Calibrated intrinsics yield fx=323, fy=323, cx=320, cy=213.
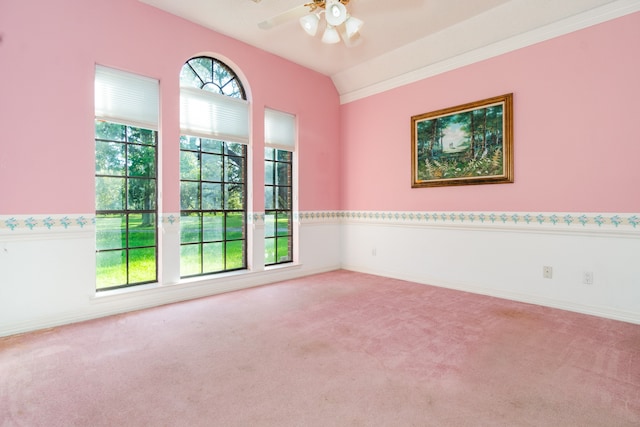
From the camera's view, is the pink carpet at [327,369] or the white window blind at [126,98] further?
the white window blind at [126,98]

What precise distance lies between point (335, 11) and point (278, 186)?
8.47ft

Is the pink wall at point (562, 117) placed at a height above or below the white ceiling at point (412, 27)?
below

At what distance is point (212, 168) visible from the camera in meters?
3.99

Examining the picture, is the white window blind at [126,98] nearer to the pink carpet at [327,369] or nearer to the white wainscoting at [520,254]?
the pink carpet at [327,369]

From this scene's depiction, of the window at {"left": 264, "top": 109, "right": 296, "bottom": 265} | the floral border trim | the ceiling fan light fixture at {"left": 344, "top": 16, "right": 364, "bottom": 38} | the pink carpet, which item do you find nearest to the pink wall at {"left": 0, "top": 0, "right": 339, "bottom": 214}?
the window at {"left": 264, "top": 109, "right": 296, "bottom": 265}

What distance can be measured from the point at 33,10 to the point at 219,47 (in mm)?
1696

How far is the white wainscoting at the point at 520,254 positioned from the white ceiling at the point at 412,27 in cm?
193

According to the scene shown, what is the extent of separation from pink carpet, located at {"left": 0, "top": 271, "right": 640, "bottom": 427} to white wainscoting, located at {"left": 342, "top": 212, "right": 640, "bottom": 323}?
11.6 inches

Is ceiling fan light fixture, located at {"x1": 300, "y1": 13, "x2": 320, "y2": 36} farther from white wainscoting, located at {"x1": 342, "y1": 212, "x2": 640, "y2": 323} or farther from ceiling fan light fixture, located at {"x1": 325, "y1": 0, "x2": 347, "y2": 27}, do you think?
white wainscoting, located at {"x1": 342, "y1": 212, "x2": 640, "y2": 323}

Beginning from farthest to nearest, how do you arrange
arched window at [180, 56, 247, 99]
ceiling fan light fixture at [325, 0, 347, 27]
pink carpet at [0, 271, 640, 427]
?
arched window at [180, 56, 247, 99] < ceiling fan light fixture at [325, 0, 347, 27] < pink carpet at [0, 271, 640, 427]

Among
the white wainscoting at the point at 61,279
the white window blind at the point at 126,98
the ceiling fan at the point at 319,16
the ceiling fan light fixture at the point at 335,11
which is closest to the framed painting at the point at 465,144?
the ceiling fan at the point at 319,16

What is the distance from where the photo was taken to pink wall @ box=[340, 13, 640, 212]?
296 centimetres

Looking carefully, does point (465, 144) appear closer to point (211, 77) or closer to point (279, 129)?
point (279, 129)

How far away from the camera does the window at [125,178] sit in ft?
10.5
